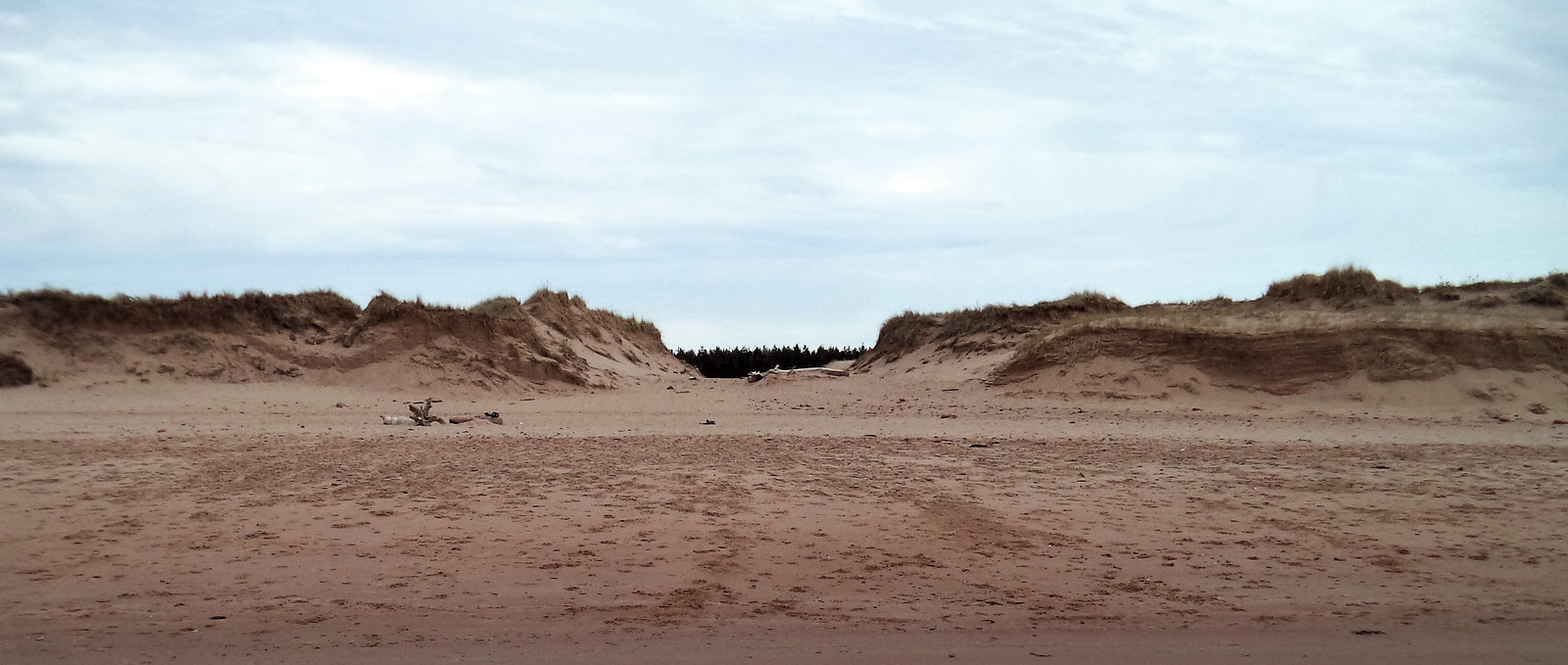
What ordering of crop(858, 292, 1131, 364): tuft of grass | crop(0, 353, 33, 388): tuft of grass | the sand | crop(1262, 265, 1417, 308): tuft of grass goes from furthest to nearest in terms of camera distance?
crop(858, 292, 1131, 364): tuft of grass, crop(1262, 265, 1417, 308): tuft of grass, crop(0, 353, 33, 388): tuft of grass, the sand

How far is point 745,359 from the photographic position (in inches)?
1422

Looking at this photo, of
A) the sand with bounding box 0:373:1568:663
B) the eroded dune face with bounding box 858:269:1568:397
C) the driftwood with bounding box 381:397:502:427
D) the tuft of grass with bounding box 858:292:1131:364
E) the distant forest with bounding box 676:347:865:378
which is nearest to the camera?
the sand with bounding box 0:373:1568:663

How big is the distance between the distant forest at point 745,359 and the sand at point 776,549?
24.6m

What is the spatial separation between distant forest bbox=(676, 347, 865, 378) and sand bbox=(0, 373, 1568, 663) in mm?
24550

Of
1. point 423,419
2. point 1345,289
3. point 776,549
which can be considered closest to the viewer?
point 776,549

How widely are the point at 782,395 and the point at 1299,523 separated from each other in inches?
452

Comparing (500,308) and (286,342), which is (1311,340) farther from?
(286,342)

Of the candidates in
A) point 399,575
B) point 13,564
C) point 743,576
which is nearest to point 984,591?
point 743,576

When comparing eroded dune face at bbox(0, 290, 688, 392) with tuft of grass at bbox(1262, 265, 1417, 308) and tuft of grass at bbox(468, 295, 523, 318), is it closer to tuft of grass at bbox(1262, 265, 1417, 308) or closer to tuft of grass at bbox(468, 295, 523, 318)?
tuft of grass at bbox(468, 295, 523, 318)

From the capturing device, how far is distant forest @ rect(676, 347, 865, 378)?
35.8 meters

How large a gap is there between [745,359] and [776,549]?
29.9 meters

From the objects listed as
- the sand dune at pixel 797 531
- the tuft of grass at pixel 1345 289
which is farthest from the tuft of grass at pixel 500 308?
the tuft of grass at pixel 1345 289

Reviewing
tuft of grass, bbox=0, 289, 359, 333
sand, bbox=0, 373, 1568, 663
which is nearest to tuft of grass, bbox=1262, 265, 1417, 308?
sand, bbox=0, 373, 1568, 663

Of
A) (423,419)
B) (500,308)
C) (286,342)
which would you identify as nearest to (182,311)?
(286,342)
